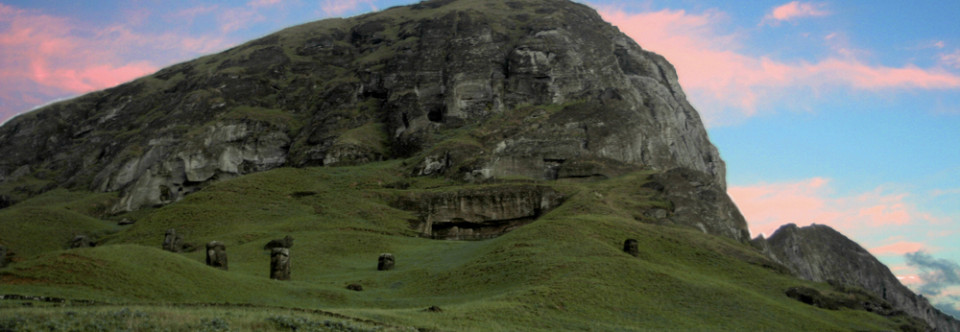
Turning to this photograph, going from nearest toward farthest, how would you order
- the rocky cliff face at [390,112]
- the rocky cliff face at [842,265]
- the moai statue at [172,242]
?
the moai statue at [172,242]
the rocky cliff face at [842,265]
the rocky cliff face at [390,112]

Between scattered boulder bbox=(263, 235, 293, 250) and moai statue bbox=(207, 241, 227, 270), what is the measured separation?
8834 millimetres

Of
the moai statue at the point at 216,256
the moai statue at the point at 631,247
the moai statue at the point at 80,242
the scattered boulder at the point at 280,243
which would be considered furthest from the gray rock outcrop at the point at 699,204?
the moai statue at the point at 80,242

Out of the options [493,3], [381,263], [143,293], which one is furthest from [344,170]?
[493,3]

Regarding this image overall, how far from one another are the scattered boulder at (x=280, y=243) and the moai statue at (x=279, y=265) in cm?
1320

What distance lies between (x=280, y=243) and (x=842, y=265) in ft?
330

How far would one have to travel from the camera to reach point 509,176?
102125 mm

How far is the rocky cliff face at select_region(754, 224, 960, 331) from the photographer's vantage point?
108m

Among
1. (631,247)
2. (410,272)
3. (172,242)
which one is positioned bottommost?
(410,272)

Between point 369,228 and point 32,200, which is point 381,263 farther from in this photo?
point 32,200

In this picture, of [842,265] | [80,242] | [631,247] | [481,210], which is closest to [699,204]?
[631,247]

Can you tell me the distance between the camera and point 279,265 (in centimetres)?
5219

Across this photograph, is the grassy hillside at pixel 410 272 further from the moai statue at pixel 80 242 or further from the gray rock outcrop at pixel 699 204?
the moai statue at pixel 80 242

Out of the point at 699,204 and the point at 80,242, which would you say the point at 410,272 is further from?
the point at 80,242

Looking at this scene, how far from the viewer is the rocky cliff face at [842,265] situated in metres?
108
